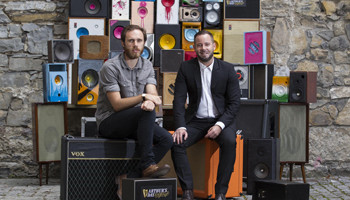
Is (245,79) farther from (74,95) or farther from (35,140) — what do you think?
(35,140)

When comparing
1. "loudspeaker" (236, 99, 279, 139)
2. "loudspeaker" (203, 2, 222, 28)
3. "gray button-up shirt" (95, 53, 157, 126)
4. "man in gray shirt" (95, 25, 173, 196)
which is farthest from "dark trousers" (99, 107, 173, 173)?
"loudspeaker" (203, 2, 222, 28)

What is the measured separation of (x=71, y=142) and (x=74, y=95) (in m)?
1.63

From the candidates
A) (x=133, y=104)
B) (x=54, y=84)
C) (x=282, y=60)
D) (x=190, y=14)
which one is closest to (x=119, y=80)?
(x=133, y=104)

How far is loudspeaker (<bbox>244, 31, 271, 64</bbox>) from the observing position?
5199 millimetres

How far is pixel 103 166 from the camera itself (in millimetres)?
3760

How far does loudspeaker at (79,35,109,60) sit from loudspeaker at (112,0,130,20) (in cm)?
33

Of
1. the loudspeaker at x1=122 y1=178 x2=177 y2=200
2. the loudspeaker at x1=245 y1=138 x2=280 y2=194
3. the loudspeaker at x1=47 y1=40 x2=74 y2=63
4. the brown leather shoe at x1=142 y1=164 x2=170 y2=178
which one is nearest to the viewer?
the loudspeaker at x1=122 y1=178 x2=177 y2=200

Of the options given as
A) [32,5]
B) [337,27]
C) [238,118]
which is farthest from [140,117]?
[337,27]

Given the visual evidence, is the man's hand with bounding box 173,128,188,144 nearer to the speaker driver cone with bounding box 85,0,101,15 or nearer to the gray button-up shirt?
the gray button-up shirt

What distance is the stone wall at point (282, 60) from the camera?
5547mm

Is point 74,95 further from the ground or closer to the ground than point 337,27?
closer to the ground

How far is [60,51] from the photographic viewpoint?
520cm

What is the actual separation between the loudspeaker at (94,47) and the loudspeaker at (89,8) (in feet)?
0.99

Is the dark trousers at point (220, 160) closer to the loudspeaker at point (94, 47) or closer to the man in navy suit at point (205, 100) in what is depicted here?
the man in navy suit at point (205, 100)
